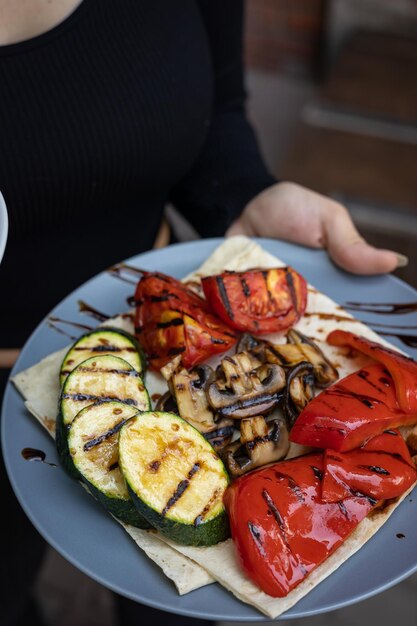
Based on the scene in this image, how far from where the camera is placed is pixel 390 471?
1106mm

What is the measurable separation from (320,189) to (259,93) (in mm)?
1327

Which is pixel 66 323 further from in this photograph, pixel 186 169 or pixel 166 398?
pixel 186 169

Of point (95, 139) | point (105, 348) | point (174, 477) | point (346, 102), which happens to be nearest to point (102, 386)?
point (105, 348)

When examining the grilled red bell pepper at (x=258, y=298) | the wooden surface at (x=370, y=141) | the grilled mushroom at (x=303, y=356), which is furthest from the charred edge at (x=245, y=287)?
the wooden surface at (x=370, y=141)

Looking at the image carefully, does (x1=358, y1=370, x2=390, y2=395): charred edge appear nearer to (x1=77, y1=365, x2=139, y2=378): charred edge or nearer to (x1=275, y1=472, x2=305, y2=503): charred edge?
(x1=275, y1=472, x2=305, y2=503): charred edge

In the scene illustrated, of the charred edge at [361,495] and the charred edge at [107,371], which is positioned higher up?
the charred edge at [107,371]

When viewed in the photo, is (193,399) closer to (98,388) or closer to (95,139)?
(98,388)

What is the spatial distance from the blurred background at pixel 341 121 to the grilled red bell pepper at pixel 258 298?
1321 millimetres

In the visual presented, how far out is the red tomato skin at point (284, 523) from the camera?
1.03 meters

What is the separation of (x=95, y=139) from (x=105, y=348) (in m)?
0.43

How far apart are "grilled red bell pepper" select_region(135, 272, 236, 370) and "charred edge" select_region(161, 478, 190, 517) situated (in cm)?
28

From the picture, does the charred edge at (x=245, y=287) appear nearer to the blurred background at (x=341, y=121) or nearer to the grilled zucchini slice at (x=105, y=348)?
the grilled zucchini slice at (x=105, y=348)

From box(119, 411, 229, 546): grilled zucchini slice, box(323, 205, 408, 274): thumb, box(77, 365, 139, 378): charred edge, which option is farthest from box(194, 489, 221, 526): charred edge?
box(323, 205, 408, 274): thumb

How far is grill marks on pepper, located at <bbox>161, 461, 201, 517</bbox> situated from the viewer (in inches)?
41.4
